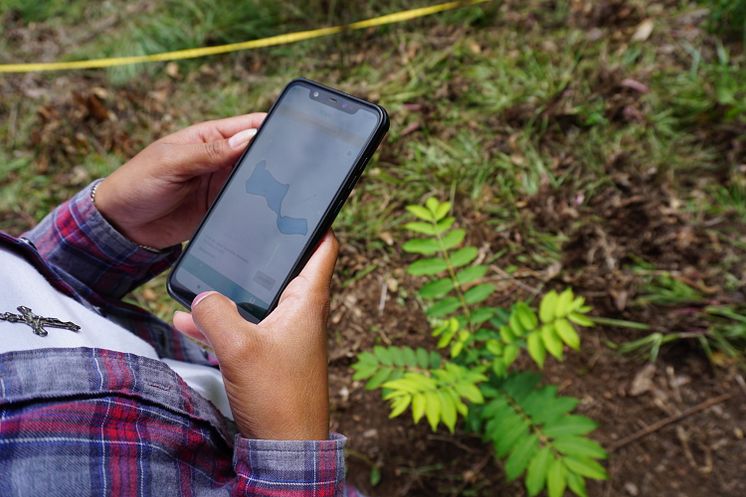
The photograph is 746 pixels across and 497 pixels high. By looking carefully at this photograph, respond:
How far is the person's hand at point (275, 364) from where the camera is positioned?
0.92 metres

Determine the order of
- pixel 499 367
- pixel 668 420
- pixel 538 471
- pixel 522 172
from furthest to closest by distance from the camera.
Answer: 1. pixel 522 172
2. pixel 668 420
3. pixel 499 367
4. pixel 538 471

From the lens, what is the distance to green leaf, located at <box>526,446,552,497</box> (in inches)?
48.3

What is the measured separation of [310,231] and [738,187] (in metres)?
1.98

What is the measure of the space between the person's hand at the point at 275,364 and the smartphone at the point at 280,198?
0.58 ft

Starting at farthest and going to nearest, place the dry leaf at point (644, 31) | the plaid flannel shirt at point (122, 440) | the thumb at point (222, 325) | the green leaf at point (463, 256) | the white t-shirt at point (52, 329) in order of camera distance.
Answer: the dry leaf at point (644, 31) < the green leaf at point (463, 256) < the thumb at point (222, 325) < the white t-shirt at point (52, 329) < the plaid flannel shirt at point (122, 440)

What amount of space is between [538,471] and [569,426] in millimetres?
147

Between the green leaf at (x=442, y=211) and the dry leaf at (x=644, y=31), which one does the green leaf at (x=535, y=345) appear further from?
the dry leaf at (x=644, y=31)

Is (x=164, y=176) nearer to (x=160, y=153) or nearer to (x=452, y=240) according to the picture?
(x=160, y=153)

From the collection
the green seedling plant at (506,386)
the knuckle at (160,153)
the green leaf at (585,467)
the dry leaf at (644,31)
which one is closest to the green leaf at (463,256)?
the green seedling plant at (506,386)

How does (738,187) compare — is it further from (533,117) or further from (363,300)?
(363,300)

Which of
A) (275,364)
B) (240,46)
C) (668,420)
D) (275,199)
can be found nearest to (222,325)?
(275,364)

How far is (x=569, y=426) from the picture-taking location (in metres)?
1.30

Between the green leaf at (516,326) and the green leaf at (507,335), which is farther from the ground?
the green leaf at (516,326)

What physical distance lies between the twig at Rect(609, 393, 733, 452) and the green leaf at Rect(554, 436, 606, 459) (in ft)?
2.15
